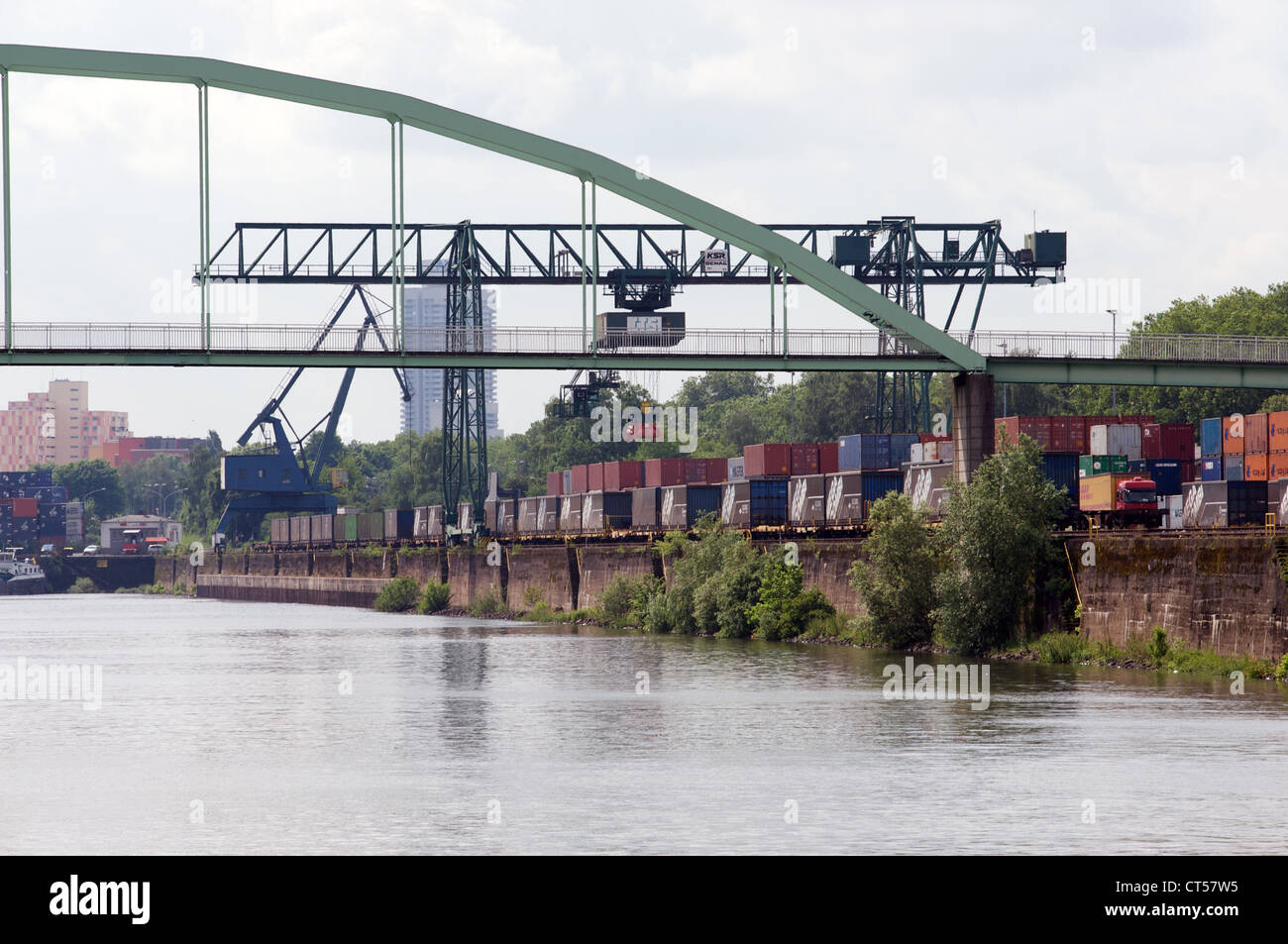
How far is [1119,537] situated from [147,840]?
36425 millimetres

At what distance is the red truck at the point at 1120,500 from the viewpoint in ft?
212

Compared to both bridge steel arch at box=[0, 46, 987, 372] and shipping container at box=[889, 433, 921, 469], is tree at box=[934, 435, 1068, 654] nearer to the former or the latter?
bridge steel arch at box=[0, 46, 987, 372]

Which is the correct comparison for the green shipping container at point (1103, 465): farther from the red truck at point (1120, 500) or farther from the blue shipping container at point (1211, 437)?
the blue shipping container at point (1211, 437)

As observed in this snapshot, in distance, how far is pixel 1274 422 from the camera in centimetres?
7294

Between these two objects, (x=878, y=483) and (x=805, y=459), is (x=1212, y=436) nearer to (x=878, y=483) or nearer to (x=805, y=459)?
(x=878, y=483)

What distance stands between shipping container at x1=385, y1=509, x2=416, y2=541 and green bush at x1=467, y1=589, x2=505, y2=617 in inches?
1276

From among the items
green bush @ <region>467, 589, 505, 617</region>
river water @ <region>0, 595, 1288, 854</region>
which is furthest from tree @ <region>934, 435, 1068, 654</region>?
green bush @ <region>467, 589, 505, 617</region>

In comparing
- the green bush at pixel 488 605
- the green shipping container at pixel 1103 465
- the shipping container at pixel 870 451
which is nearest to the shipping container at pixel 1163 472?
the green shipping container at pixel 1103 465

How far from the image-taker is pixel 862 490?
268 ft

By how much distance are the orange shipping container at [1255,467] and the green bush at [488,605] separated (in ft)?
169

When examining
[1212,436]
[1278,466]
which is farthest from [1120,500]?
[1212,436]

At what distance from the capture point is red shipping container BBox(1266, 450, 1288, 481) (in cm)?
7238
